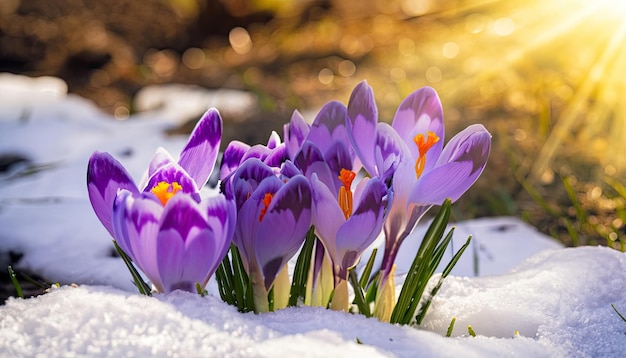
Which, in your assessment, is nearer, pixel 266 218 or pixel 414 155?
pixel 266 218

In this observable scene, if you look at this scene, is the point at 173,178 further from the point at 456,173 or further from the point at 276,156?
the point at 456,173

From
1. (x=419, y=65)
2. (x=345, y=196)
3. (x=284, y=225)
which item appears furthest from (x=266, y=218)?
(x=419, y=65)

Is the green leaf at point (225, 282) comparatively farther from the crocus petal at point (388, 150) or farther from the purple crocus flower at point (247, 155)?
the crocus petal at point (388, 150)

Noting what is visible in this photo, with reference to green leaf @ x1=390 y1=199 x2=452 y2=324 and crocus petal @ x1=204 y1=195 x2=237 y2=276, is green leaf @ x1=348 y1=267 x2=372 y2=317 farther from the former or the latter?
crocus petal @ x1=204 y1=195 x2=237 y2=276

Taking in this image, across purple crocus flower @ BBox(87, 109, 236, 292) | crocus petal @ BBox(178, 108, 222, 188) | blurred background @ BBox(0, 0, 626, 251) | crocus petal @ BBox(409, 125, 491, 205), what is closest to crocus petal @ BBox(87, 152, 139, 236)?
purple crocus flower @ BBox(87, 109, 236, 292)

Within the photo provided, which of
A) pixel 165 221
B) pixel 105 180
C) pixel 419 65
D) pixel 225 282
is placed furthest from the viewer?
pixel 419 65

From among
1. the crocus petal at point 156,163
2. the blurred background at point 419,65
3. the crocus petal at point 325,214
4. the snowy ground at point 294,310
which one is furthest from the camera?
the blurred background at point 419,65

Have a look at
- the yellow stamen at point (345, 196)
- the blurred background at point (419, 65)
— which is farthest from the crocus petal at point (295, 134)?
the blurred background at point (419, 65)
